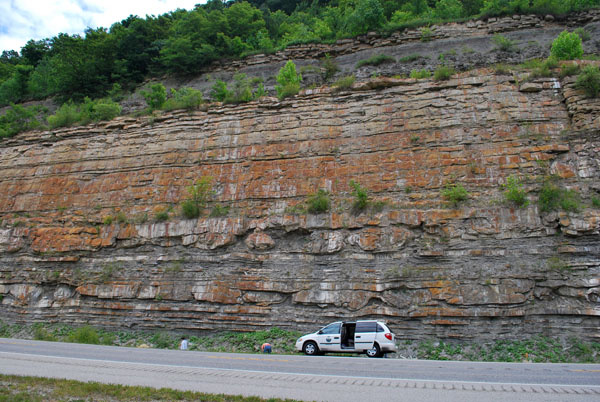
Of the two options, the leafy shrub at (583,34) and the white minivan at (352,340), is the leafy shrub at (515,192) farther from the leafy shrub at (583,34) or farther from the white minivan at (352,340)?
the leafy shrub at (583,34)

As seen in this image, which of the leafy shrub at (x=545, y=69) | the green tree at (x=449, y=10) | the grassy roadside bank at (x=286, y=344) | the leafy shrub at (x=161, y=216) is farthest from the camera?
the green tree at (x=449, y=10)

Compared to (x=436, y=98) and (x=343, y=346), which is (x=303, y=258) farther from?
(x=436, y=98)

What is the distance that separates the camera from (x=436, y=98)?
54.9 feet

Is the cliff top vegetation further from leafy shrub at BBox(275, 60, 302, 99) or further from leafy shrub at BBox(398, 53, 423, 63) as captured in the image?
leafy shrub at BBox(275, 60, 302, 99)

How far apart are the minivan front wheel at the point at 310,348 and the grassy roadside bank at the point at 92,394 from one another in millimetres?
6580

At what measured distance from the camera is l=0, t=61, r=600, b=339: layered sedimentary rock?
42.0 feet

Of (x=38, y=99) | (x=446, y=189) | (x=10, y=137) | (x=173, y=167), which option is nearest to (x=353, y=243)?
(x=446, y=189)

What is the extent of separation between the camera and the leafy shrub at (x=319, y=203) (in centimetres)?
1547

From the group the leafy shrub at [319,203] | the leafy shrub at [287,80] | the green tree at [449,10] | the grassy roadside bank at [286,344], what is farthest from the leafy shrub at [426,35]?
the grassy roadside bank at [286,344]

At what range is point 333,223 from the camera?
49.6 feet

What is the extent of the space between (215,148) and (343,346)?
1084 centimetres

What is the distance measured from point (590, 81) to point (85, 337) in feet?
68.8

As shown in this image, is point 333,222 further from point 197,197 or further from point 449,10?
point 449,10

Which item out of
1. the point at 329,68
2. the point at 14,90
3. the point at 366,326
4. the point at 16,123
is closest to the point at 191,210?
the point at 366,326
